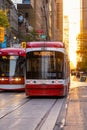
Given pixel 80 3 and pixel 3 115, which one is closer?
pixel 3 115

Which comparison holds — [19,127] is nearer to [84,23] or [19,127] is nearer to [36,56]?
[36,56]

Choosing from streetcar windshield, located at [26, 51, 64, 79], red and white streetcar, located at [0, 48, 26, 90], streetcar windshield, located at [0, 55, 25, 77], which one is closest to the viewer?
streetcar windshield, located at [26, 51, 64, 79]

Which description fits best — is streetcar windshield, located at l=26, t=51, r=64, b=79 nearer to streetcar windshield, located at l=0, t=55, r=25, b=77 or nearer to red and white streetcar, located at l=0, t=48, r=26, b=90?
red and white streetcar, located at l=0, t=48, r=26, b=90

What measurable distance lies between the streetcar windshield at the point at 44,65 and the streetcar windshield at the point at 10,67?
7.08 meters

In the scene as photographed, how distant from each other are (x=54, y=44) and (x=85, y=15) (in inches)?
4423

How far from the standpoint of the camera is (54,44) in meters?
29.8

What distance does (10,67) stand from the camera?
3666 cm

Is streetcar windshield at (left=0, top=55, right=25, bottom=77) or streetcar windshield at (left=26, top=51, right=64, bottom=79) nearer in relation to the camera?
streetcar windshield at (left=26, top=51, right=64, bottom=79)

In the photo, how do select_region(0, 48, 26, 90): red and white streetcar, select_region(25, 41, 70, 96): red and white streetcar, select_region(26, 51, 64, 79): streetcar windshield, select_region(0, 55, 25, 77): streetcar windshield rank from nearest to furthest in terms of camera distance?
select_region(25, 41, 70, 96): red and white streetcar → select_region(26, 51, 64, 79): streetcar windshield → select_region(0, 48, 26, 90): red and white streetcar → select_region(0, 55, 25, 77): streetcar windshield

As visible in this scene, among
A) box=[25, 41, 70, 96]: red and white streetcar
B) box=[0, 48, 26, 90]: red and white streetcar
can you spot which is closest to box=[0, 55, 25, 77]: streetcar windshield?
box=[0, 48, 26, 90]: red and white streetcar

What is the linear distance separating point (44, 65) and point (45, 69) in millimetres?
261

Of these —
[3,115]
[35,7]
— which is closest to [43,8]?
[35,7]

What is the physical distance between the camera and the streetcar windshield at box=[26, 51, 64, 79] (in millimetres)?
29312

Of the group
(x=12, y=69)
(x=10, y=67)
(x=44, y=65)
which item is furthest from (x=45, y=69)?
(x=10, y=67)
